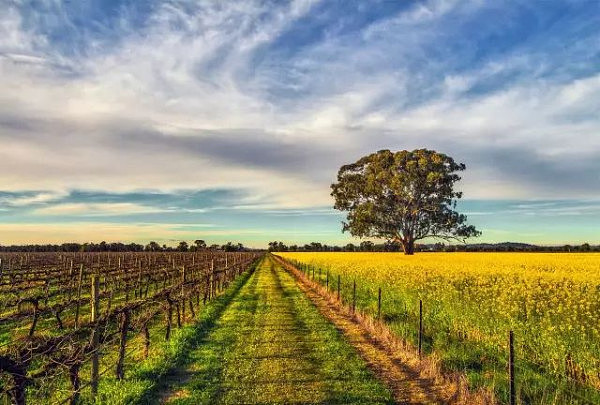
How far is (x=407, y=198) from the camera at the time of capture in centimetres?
5991

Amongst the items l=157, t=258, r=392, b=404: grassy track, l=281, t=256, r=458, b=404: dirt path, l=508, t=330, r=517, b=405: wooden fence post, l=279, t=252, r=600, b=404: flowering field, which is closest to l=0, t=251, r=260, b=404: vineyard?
l=157, t=258, r=392, b=404: grassy track

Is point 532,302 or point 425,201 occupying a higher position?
point 425,201

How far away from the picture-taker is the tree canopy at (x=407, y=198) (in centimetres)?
5825

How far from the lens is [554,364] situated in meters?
8.99

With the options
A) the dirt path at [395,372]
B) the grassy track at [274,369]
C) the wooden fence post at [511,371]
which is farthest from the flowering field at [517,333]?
the grassy track at [274,369]

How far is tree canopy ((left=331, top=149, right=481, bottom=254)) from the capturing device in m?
58.2

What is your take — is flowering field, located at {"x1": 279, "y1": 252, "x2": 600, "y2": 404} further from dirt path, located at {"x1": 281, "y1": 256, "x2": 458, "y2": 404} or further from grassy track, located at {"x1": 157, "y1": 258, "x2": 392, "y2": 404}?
grassy track, located at {"x1": 157, "y1": 258, "x2": 392, "y2": 404}

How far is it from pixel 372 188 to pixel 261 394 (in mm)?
53610

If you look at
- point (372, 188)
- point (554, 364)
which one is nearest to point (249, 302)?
point (554, 364)

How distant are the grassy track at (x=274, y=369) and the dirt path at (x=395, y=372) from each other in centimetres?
30

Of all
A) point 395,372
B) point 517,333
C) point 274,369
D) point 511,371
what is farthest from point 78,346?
point 517,333

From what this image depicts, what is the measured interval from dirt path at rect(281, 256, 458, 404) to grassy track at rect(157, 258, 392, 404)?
11.8 inches

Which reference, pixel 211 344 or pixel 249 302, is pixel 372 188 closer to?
pixel 249 302

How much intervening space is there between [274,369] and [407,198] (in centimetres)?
5200
